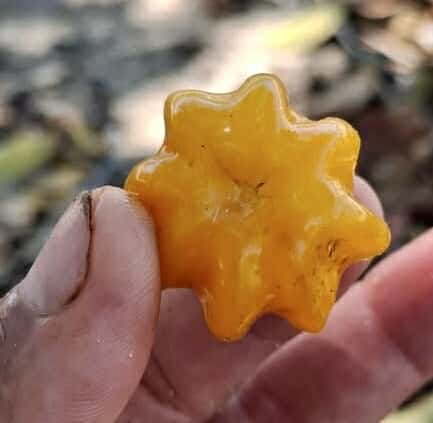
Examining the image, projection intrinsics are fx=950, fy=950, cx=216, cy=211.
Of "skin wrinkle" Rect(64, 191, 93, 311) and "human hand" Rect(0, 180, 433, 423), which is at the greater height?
"skin wrinkle" Rect(64, 191, 93, 311)

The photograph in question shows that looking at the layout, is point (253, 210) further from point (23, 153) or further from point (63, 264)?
point (23, 153)

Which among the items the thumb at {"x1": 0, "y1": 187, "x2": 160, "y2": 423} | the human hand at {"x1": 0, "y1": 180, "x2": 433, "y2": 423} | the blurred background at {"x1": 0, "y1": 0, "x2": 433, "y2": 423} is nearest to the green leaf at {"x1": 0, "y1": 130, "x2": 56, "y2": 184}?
the blurred background at {"x1": 0, "y1": 0, "x2": 433, "y2": 423}

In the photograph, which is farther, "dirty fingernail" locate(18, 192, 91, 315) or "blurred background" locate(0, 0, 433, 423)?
"blurred background" locate(0, 0, 433, 423)

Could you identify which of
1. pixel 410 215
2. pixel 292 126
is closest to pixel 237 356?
pixel 292 126

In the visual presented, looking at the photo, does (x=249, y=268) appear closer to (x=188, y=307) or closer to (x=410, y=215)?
(x=188, y=307)

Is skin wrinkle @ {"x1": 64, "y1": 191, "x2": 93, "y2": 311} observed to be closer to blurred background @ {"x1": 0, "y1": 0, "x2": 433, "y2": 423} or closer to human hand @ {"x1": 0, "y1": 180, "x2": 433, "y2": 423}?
human hand @ {"x1": 0, "y1": 180, "x2": 433, "y2": 423}
